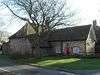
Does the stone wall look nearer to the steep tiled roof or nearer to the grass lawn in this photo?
the steep tiled roof

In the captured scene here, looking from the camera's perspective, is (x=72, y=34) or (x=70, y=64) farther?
(x=72, y=34)

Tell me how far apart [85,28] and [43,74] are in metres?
34.5

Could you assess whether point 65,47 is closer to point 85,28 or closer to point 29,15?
point 85,28

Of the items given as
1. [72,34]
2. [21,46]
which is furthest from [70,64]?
[21,46]

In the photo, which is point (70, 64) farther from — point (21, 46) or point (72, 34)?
point (21, 46)

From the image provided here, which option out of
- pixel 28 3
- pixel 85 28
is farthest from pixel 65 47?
pixel 28 3

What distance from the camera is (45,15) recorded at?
4262 cm

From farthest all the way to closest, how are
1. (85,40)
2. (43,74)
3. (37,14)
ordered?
(85,40) → (37,14) → (43,74)

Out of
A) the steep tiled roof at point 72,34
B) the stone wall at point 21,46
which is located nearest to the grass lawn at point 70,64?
the steep tiled roof at point 72,34

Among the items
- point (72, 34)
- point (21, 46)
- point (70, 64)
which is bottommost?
point (70, 64)

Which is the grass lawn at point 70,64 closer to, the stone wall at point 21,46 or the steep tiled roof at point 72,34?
the steep tiled roof at point 72,34

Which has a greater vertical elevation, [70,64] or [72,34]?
[72,34]

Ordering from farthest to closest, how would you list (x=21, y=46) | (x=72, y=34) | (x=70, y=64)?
1. (x=21, y=46)
2. (x=72, y=34)
3. (x=70, y=64)

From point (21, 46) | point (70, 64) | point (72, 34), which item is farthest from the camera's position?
point (21, 46)
